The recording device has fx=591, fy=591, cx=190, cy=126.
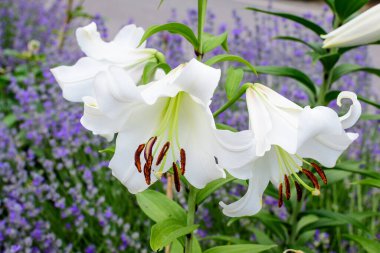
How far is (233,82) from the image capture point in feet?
3.45

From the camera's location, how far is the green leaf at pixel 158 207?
48.2 inches

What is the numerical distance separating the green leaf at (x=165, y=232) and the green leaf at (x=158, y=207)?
9 cm

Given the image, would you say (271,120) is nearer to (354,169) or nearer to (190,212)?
(190,212)

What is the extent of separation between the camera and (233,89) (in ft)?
3.42

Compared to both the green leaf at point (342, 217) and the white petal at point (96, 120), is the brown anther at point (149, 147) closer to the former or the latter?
the white petal at point (96, 120)

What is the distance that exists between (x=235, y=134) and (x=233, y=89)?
6.5 inches

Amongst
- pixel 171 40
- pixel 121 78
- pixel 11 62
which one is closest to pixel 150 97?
pixel 121 78

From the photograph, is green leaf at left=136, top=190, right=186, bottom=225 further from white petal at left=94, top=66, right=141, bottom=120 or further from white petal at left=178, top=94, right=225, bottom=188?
white petal at left=94, top=66, right=141, bottom=120

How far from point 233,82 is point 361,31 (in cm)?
25

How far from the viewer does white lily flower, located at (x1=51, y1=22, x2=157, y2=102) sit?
1.05 meters

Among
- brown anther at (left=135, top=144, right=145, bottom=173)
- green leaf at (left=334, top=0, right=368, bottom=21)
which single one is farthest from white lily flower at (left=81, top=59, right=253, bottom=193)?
green leaf at (left=334, top=0, right=368, bottom=21)

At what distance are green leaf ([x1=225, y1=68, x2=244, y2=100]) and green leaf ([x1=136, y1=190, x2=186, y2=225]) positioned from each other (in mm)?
307

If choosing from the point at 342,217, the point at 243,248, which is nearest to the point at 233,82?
the point at 243,248

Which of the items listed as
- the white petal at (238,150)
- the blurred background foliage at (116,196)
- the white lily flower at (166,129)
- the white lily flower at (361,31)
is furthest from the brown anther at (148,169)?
the blurred background foliage at (116,196)
